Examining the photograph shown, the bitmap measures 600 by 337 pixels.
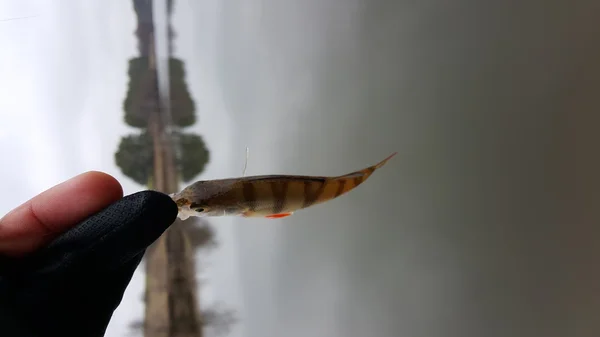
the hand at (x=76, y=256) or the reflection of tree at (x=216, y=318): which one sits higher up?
the hand at (x=76, y=256)

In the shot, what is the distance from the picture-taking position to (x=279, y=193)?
0.39 meters

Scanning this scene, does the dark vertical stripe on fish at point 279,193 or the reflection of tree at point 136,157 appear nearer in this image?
the dark vertical stripe on fish at point 279,193

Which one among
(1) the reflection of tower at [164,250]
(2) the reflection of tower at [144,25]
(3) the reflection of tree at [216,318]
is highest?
(2) the reflection of tower at [144,25]

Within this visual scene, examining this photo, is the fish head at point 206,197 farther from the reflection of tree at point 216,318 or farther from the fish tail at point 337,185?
the reflection of tree at point 216,318

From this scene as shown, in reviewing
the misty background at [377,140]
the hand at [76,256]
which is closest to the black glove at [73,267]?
the hand at [76,256]

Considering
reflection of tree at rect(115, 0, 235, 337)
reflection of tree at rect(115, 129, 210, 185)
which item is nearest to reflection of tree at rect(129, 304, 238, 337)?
reflection of tree at rect(115, 0, 235, 337)

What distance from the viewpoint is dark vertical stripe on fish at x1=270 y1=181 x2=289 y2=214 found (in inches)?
15.0

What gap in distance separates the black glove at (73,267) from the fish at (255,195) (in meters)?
0.03

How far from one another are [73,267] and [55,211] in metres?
0.07

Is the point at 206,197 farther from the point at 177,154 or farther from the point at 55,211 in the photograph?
the point at 177,154

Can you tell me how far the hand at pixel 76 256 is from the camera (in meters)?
0.33

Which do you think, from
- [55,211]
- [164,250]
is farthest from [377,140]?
[55,211]

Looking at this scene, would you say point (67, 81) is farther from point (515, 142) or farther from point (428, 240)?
point (515, 142)

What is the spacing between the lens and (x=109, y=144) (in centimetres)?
93
